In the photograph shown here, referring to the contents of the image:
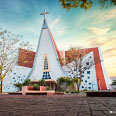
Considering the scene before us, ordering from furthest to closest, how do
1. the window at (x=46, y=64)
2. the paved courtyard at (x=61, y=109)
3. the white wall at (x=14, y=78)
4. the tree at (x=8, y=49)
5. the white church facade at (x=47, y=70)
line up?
1. the window at (x=46, y=64)
2. the white wall at (x=14, y=78)
3. the white church facade at (x=47, y=70)
4. the tree at (x=8, y=49)
5. the paved courtyard at (x=61, y=109)

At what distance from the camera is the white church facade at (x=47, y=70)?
935 inches

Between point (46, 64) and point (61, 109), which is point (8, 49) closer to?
point (46, 64)

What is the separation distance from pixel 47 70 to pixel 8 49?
30.2 ft

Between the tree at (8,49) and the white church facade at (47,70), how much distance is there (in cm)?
315

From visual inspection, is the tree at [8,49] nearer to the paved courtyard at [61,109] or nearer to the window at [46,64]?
the window at [46,64]

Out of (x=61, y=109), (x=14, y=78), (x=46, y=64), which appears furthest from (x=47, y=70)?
(x=61, y=109)

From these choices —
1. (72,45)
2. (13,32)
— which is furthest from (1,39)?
(72,45)

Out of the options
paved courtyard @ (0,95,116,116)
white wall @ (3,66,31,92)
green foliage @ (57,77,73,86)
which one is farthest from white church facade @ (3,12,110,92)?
paved courtyard @ (0,95,116,116)

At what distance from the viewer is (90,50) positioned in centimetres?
2695

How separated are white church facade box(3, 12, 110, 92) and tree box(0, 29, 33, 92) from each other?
10.3 feet

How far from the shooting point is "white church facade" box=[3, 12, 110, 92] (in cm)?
2376

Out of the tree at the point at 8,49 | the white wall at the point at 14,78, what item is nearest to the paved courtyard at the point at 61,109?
the tree at the point at 8,49

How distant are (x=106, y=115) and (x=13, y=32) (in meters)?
20.2

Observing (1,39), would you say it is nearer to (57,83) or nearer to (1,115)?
(57,83)
